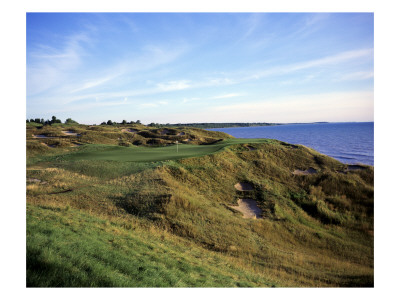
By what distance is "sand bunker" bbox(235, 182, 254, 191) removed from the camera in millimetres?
15484

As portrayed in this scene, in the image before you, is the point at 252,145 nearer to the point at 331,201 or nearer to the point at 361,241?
the point at 331,201

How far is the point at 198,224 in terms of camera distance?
1005cm

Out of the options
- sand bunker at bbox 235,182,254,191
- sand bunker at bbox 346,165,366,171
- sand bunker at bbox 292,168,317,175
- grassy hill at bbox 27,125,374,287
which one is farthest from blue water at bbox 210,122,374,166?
sand bunker at bbox 235,182,254,191

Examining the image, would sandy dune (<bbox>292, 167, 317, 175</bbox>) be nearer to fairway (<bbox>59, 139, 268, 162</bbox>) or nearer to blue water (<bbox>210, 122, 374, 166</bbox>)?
fairway (<bbox>59, 139, 268, 162</bbox>)

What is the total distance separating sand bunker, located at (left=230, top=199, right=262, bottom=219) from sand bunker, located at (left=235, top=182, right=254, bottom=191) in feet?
4.36

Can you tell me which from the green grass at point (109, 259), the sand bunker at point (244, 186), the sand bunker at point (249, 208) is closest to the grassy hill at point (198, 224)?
the green grass at point (109, 259)

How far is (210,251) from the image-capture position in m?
8.33

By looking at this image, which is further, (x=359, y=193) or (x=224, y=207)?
(x=359, y=193)

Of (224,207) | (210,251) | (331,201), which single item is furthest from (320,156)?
(210,251)

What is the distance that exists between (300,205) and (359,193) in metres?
4.61

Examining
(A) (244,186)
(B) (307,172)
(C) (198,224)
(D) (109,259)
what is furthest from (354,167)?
(D) (109,259)

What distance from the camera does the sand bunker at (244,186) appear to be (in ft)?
50.8

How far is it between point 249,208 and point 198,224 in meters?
4.74
